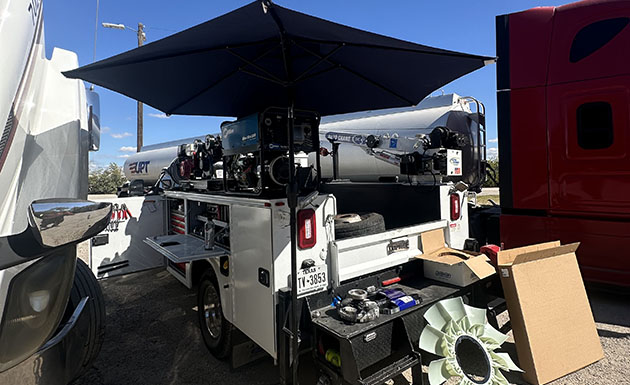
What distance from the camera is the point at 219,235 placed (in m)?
3.07

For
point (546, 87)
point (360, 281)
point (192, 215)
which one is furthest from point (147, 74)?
point (546, 87)

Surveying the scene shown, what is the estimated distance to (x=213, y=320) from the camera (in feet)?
10.5

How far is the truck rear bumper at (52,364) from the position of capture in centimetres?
120

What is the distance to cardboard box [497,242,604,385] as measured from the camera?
2570 millimetres

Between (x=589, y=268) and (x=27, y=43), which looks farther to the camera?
(x=589, y=268)

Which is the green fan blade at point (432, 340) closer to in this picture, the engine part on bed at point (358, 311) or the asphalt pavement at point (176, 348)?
the engine part on bed at point (358, 311)

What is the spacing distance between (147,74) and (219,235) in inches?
56.4

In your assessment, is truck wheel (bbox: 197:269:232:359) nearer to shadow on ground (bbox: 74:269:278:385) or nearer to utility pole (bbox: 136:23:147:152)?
shadow on ground (bbox: 74:269:278:385)

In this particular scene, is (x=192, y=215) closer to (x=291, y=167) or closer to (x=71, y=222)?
(x=291, y=167)

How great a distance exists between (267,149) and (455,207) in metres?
2.00

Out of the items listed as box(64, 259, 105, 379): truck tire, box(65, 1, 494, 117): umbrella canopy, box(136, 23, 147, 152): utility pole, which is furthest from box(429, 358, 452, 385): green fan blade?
box(136, 23, 147, 152): utility pole

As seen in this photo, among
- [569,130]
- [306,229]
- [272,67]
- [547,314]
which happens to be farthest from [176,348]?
[569,130]

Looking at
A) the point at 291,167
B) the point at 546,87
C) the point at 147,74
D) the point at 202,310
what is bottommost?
the point at 202,310

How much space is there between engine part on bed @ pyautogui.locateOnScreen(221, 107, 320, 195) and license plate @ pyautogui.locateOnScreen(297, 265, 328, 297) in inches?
25.4
